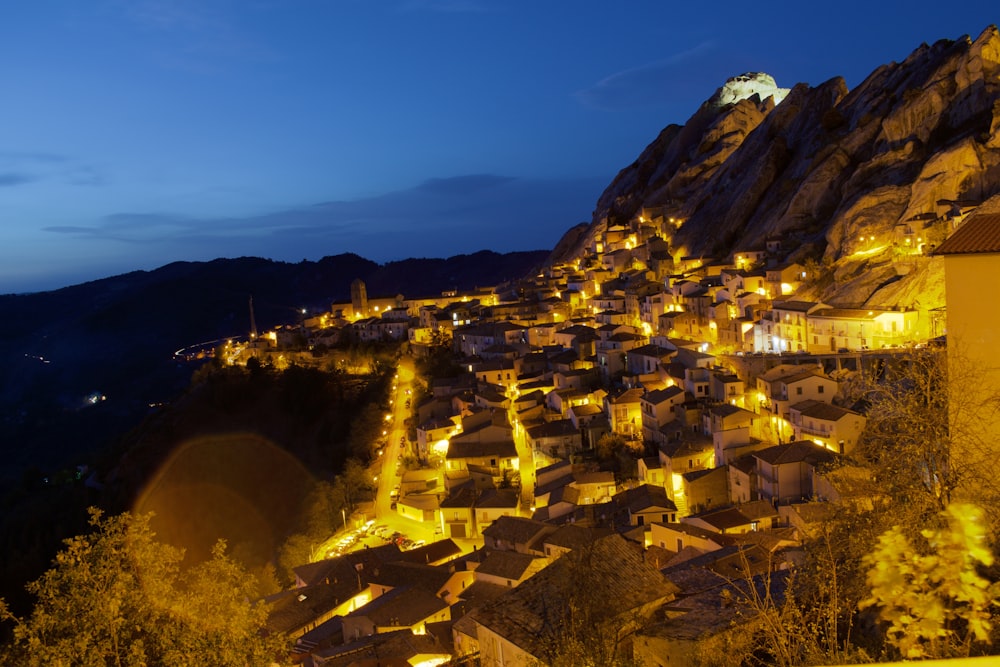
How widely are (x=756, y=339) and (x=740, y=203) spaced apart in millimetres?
17122

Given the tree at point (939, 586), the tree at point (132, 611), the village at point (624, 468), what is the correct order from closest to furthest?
the tree at point (939, 586) → the tree at point (132, 611) → the village at point (624, 468)

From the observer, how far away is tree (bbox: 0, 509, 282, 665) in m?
7.40

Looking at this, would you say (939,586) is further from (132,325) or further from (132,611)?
(132,325)

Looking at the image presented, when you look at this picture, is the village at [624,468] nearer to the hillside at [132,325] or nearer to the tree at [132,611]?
the tree at [132,611]

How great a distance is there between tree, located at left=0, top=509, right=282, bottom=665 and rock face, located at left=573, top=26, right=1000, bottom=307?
1124 inches

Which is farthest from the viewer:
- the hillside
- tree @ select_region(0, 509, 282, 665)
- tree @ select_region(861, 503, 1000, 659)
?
the hillside

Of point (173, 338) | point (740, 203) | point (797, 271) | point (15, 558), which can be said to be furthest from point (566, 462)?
point (173, 338)

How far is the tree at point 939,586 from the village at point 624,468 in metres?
1.29

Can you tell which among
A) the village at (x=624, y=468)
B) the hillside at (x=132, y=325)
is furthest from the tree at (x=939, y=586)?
the hillside at (x=132, y=325)

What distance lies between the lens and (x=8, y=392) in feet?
326

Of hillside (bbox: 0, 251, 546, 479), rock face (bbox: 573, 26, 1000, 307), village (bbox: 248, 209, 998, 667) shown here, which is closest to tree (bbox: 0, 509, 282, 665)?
village (bbox: 248, 209, 998, 667)

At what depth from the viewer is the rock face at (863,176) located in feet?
105

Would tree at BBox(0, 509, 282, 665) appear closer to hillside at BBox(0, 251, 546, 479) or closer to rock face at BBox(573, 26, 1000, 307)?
rock face at BBox(573, 26, 1000, 307)

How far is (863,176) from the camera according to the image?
39125 mm
